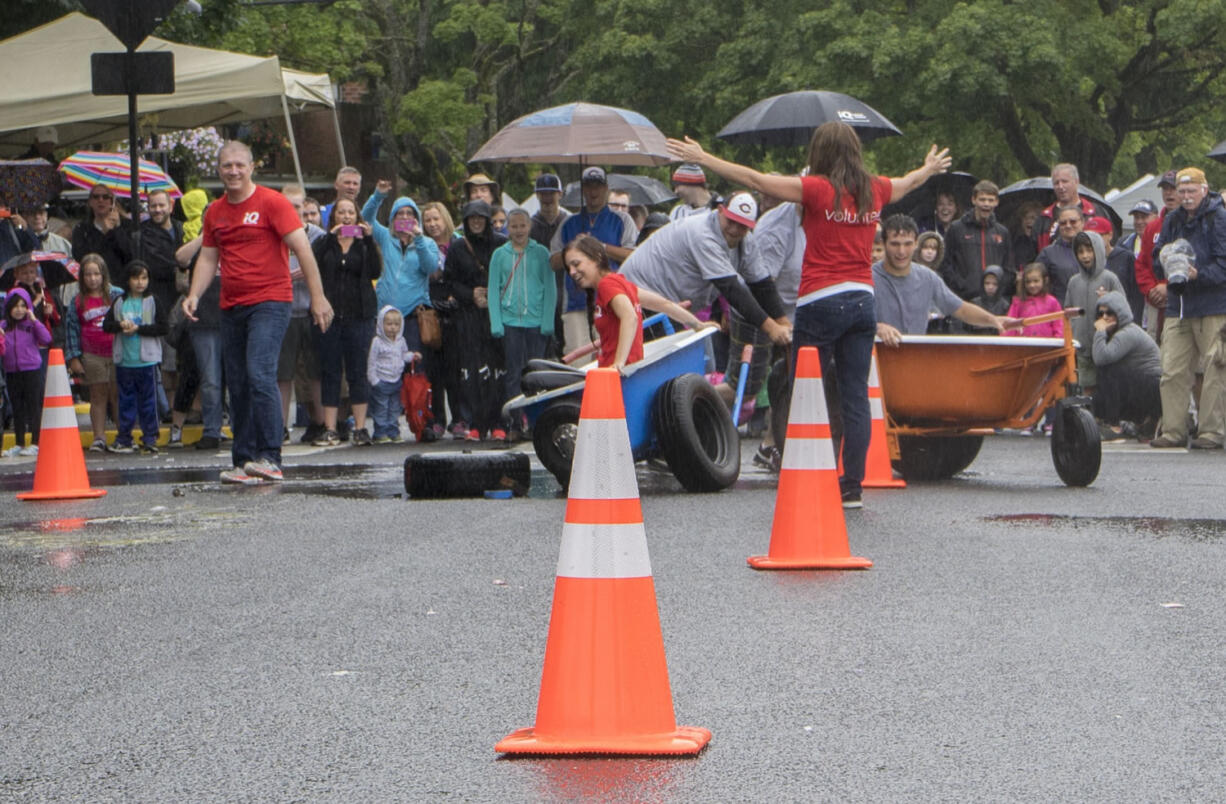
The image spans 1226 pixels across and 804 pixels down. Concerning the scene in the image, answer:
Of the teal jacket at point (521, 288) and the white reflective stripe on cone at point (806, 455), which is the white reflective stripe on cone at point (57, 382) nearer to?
the teal jacket at point (521, 288)

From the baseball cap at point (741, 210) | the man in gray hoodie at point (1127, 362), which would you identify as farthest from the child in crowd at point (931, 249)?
the baseball cap at point (741, 210)

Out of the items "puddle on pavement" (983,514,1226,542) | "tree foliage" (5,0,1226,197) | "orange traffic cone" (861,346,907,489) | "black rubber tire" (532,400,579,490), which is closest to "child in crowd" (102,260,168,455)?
"black rubber tire" (532,400,579,490)

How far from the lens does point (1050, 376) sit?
1155 cm

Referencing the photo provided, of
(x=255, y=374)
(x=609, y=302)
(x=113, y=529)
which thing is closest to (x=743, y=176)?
(x=609, y=302)

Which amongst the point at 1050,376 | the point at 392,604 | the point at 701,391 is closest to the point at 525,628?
the point at 392,604

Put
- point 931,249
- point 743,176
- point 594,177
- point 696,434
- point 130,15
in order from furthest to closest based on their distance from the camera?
point 931,249
point 594,177
point 130,15
point 696,434
point 743,176

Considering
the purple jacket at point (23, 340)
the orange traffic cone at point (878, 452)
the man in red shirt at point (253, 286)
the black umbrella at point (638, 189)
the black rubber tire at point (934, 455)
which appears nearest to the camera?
the orange traffic cone at point (878, 452)

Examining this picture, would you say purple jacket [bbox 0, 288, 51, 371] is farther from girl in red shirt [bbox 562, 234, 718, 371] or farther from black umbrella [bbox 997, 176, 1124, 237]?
black umbrella [bbox 997, 176, 1124, 237]

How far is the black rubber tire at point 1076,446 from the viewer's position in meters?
11.2

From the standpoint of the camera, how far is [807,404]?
7.77 metres

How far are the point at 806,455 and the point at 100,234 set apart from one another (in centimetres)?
991

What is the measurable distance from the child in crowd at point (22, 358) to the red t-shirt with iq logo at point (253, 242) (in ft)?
12.5

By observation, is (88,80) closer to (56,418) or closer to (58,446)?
(56,418)

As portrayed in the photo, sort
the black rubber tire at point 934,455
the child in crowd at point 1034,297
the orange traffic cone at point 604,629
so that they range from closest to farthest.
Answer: the orange traffic cone at point 604,629, the black rubber tire at point 934,455, the child in crowd at point 1034,297
